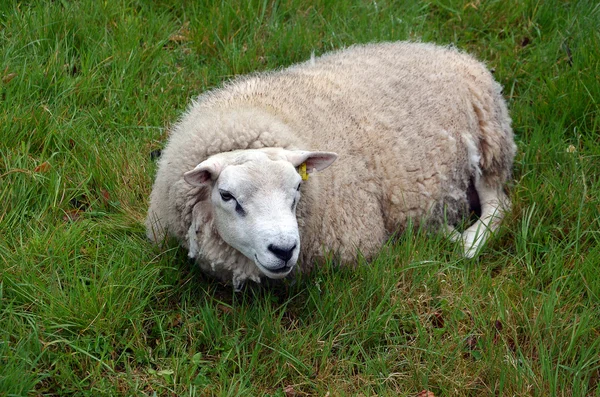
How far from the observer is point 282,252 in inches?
123

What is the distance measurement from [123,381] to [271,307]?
0.75 m

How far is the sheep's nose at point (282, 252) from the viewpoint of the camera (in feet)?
10.2

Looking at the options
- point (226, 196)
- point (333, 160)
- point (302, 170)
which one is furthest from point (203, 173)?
point (333, 160)

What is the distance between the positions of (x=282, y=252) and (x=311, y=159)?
566mm

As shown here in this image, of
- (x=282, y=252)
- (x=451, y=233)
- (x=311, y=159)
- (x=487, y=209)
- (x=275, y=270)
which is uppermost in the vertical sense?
(x=311, y=159)

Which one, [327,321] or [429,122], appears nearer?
[327,321]

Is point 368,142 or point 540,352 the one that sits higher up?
point 368,142

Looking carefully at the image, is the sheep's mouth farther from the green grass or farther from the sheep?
the green grass

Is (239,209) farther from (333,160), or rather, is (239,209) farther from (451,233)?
(451,233)

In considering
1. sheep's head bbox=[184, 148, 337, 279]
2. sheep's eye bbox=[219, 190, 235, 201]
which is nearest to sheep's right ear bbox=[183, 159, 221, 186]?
sheep's head bbox=[184, 148, 337, 279]

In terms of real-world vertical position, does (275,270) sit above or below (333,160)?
below

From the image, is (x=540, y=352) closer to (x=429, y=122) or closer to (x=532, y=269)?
(x=532, y=269)

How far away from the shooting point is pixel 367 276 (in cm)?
360

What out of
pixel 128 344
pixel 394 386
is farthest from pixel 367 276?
pixel 128 344
